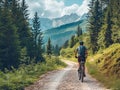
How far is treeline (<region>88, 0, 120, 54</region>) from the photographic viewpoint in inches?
2608

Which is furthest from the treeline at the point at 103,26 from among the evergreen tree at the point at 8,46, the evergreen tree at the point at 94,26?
the evergreen tree at the point at 8,46

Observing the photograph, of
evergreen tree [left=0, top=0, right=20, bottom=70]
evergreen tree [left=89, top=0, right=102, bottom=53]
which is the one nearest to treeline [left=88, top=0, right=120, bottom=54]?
evergreen tree [left=89, top=0, right=102, bottom=53]

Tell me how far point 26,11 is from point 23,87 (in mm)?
53886

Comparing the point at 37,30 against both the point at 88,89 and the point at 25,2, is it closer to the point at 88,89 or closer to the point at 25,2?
the point at 25,2

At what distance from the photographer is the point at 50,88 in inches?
621

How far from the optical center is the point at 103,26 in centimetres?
6956

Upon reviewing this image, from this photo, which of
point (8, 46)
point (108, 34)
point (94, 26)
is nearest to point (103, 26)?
point (108, 34)

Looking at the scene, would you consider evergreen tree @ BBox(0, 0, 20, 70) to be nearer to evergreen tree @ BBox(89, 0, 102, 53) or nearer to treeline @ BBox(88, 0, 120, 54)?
treeline @ BBox(88, 0, 120, 54)

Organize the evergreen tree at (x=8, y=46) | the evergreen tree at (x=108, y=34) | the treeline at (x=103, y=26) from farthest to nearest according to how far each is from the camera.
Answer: the evergreen tree at (x=108, y=34) < the treeline at (x=103, y=26) < the evergreen tree at (x=8, y=46)

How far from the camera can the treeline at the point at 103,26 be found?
66.2m

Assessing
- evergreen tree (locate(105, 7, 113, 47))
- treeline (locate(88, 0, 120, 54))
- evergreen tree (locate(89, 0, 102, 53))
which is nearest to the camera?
treeline (locate(88, 0, 120, 54))

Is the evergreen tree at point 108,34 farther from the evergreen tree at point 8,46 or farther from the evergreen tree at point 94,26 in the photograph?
the evergreen tree at point 8,46

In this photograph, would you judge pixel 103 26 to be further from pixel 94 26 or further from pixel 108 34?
pixel 94 26

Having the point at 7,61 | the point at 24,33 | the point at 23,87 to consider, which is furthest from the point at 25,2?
the point at 23,87
